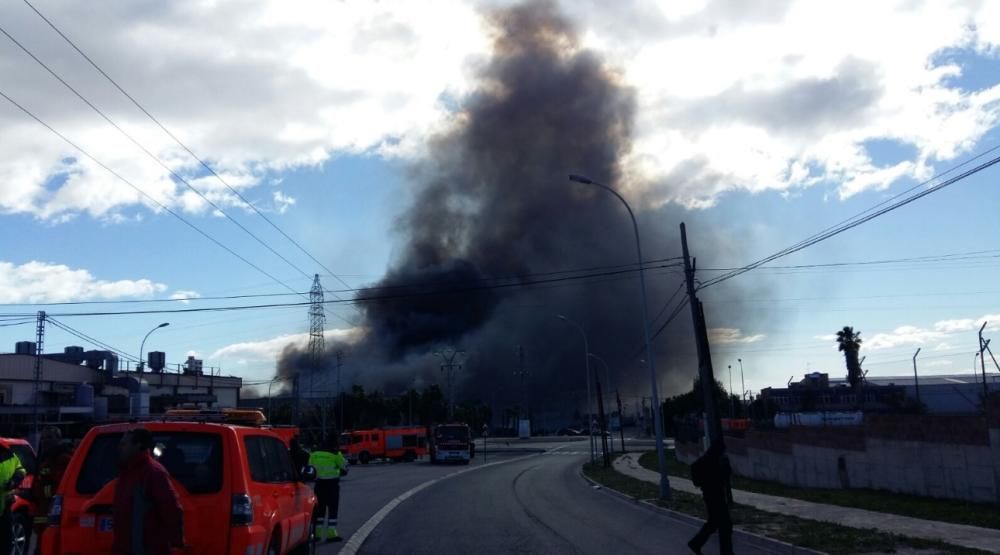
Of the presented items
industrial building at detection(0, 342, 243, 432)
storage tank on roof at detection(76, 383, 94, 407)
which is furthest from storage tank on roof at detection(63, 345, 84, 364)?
storage tank on roof at detection(76, 383, 94, 407)

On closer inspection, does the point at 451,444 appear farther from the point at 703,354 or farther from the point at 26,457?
the point at 26,457

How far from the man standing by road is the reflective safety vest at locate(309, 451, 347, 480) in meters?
5.62

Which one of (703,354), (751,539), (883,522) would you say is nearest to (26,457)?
(751,539)

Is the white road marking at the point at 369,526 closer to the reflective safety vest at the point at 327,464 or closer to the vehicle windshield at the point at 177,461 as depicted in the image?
the reflective safety vest at the point at 327,464

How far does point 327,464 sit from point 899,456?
1472 cm

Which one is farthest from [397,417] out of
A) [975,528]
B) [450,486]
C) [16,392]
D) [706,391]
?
[975,528]

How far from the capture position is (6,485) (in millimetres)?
8953

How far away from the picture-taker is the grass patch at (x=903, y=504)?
1521cm

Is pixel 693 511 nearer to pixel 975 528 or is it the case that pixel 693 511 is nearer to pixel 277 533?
pixel 975 528

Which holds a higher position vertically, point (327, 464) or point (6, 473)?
point (6, 473)

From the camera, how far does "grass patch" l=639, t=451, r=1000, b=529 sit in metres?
15.2

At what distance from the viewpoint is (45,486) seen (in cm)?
1075

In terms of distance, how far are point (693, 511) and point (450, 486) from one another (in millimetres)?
12630

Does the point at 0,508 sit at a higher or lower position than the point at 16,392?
lower
